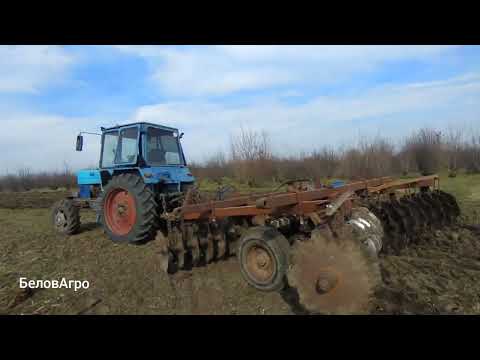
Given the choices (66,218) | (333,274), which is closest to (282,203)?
(333,274)

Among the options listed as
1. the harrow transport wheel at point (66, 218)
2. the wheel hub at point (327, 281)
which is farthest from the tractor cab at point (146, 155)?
the wheel hub at point (327, 281)

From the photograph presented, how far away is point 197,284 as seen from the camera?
12.2 ft

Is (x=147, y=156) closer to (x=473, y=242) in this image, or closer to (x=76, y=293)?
(x=76, y=293)

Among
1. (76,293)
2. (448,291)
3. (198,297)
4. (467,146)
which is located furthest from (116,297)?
(467,146)

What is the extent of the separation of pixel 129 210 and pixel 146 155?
985 millimetres

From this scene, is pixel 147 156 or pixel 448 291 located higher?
pixel 147 156

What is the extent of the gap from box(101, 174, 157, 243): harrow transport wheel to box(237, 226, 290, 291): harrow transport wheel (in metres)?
1.88

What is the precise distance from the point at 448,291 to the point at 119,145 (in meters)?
5.36

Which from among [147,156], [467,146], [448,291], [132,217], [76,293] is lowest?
[76,293]

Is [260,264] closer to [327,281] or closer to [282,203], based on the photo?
[282,203]

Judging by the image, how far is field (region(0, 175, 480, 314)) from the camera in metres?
3.06

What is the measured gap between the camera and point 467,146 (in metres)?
19.4

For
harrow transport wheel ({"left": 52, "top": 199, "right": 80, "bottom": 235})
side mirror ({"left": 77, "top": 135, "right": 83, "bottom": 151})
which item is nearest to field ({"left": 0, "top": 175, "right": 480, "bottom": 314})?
harrow transport wheel ({"left": 52, "top": 199, "right": 80, "bottom": 235})

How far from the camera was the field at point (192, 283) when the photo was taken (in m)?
3.06
